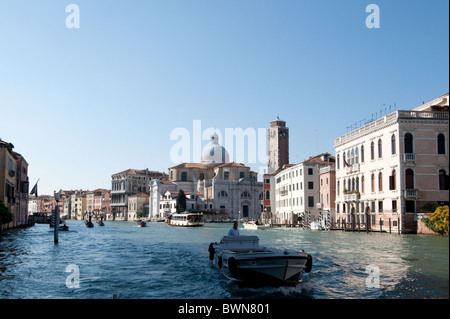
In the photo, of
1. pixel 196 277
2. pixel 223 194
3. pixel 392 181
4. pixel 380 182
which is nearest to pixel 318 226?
pixel 380 182

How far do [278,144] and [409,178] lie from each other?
61743 millimetres

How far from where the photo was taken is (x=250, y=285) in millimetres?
11430

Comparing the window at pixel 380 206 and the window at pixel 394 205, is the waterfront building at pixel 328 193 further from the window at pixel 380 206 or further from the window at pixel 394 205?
the window at pixel 394 205

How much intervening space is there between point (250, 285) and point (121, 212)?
11218 centimetres

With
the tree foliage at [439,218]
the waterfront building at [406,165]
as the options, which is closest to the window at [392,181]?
the waterfront building at [406,165]

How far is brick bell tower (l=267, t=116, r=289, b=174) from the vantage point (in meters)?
92.7

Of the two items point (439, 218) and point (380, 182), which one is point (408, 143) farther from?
point (439, 218)

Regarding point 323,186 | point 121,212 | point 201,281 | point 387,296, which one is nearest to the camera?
point 387,296

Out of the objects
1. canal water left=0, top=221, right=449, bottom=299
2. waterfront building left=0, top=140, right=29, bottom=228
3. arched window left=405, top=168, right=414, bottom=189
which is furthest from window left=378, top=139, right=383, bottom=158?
waterfront building left=0, top=140, right=29, bottom=228

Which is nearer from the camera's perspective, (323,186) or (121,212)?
(323,186)

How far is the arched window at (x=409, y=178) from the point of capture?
1217 inches

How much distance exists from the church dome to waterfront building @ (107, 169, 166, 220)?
2092 centimetres
